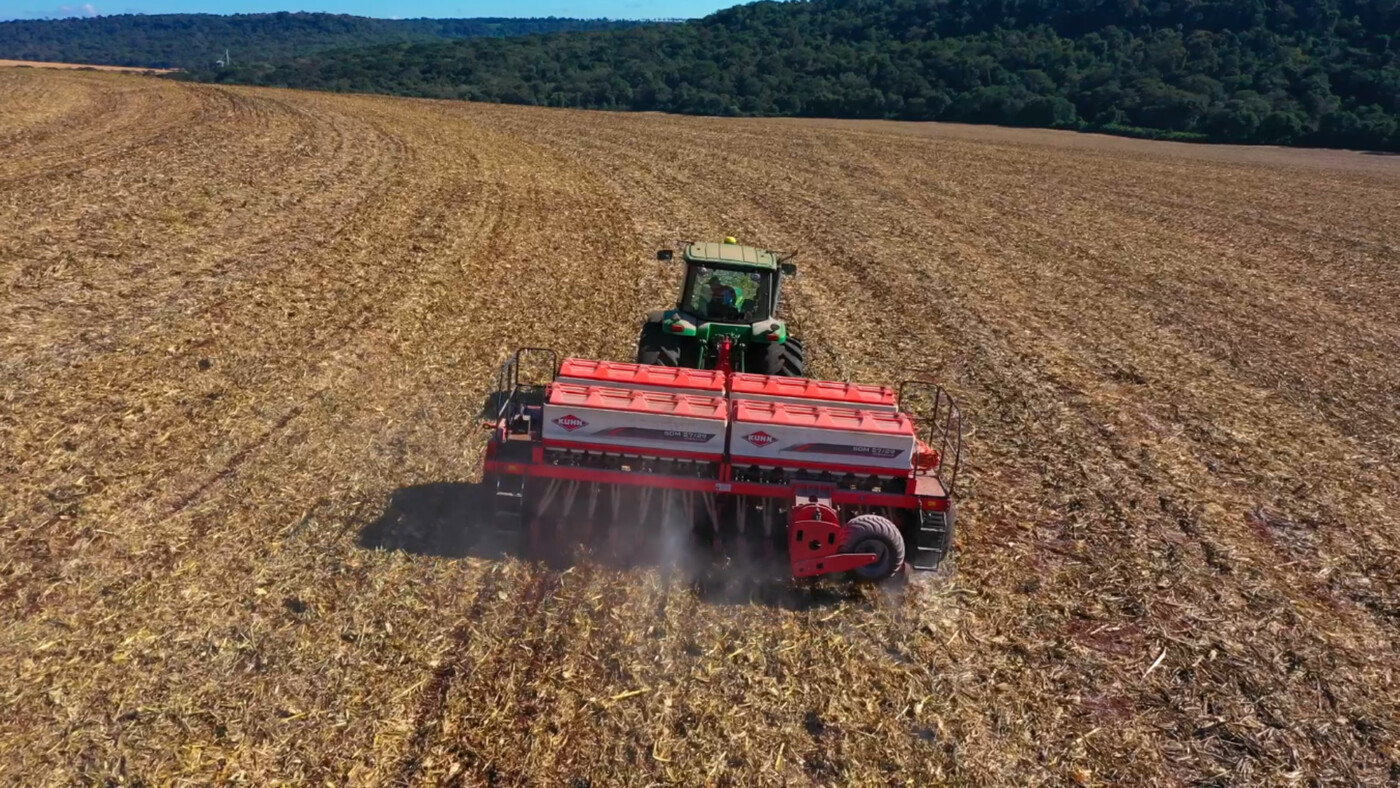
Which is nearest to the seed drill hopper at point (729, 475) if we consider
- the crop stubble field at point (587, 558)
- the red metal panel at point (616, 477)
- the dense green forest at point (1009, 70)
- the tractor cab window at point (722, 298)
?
the red metal panel at point (616, 477)

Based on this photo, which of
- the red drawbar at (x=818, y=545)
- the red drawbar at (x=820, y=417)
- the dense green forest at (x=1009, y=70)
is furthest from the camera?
the dense green forest at (x=1009, y=70)

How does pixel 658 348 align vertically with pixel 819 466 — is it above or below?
above

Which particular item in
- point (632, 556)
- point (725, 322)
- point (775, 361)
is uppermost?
point (725, 322)

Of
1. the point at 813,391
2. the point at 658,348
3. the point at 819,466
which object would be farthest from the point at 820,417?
the point at 658,348

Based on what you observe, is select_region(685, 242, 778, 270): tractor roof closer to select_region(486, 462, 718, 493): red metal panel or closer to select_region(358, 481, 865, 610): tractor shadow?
select_region(486, 462, 718, 493): red metal panel

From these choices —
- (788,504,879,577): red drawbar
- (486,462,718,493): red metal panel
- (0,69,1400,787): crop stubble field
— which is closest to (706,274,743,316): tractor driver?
(0,69,1400,787): crop stubble field

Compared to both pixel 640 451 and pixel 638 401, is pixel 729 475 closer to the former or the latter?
pixel 640 451

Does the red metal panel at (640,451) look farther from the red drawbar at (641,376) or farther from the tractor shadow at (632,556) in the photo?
the tractor shadow at (632,556)

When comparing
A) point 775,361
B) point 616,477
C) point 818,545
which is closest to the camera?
point 818,545
